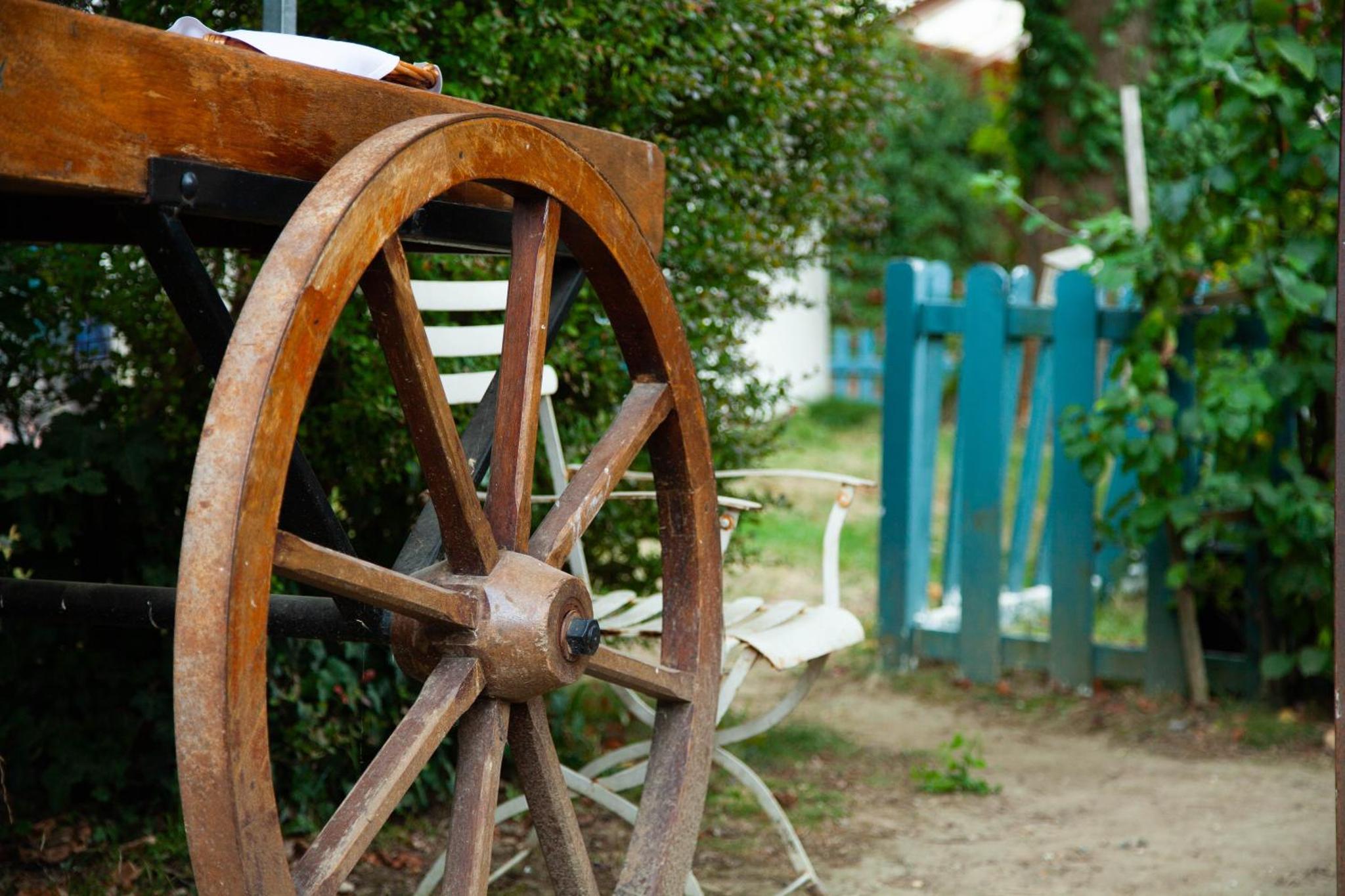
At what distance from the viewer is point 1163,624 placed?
158 inches

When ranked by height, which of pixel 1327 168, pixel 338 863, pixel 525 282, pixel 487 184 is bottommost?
pixel 338 863

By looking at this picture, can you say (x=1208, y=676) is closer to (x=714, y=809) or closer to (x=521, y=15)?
(x=714, y=809)

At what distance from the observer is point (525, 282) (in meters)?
1.64

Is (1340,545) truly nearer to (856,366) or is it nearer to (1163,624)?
(1163,624)

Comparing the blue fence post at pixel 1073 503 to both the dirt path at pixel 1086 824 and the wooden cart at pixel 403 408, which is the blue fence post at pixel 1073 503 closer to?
the dirt path at pixel 1086 824

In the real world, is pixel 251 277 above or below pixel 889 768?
above

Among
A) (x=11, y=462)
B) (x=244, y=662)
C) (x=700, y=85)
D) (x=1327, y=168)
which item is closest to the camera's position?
(x=244, y=662)

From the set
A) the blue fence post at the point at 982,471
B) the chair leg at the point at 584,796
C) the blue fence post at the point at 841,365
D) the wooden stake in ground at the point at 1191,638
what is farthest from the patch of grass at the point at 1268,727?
the blue fence post at the point at 841,365

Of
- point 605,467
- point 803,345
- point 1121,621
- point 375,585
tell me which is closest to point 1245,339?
point 1121,621

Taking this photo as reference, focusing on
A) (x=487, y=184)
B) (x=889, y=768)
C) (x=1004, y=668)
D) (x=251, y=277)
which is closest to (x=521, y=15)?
(x=251, y=277)

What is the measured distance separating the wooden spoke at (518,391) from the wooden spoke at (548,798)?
0.73ft

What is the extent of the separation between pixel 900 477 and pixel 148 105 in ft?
11.2

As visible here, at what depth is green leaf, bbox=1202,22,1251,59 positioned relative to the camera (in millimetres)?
3346

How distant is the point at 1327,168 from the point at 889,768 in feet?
6.29
